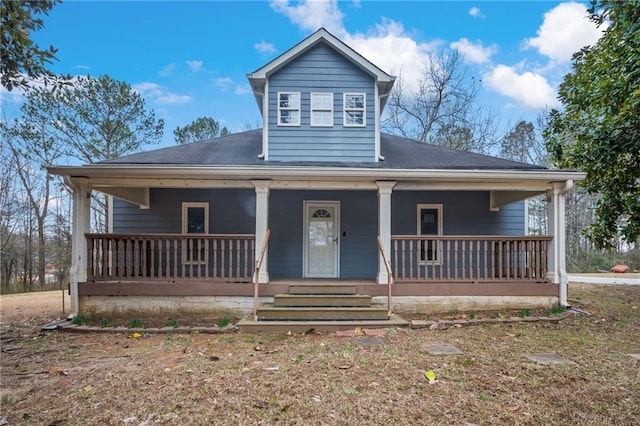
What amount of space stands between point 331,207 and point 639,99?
20.0 ft

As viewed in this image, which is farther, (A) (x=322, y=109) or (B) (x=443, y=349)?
(A) (x=322, y=109)

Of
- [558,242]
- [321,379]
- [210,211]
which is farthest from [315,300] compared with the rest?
[558,242]

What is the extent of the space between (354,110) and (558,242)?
5201 mm

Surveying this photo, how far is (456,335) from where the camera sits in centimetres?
535

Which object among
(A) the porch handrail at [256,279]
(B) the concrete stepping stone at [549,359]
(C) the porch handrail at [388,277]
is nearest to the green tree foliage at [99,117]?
(A) the porch handrail at [256,279]

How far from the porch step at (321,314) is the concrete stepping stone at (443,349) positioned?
1331 mm

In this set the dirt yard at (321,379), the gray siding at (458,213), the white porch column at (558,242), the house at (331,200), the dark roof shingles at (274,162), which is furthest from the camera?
the gray siding at (458,213)

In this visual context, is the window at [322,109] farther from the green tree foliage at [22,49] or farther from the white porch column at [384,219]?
the green tree foliage at [22,49]

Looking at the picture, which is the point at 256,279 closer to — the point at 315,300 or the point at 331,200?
the point at 315,300

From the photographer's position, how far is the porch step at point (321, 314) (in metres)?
5.94

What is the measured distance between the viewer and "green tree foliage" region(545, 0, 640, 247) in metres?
6.39

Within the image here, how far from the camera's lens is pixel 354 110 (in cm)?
855

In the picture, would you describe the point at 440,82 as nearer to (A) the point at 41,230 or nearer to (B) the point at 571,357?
(B) the point at 571,357

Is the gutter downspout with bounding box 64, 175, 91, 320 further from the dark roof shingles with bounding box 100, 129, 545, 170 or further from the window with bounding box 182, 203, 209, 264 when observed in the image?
the window with bounding box 182, 203, 209, 264
